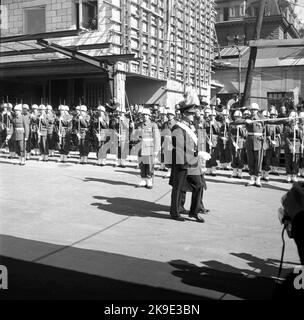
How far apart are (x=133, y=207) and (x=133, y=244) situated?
2248 mm

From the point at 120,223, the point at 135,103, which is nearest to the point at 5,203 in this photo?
the point at 120,223

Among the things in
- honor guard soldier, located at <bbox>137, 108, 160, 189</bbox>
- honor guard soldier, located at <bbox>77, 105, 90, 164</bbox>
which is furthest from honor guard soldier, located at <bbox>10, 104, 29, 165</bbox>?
honor guard soldier, located at <bbox>137, 108, 160, 189</bbox>

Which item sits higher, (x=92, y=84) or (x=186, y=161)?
(x=92, y=84)

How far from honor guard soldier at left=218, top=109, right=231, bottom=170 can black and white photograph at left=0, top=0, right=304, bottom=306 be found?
0.03 metres

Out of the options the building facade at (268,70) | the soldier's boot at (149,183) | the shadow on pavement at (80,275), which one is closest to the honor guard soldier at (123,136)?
the soldier's boot at (149,183)

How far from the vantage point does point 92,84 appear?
61.8 ft

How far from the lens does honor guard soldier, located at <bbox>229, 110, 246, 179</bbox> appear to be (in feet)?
38.1

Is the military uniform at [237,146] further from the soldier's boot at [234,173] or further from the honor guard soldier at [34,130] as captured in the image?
the honor guard soldier at [34,130]

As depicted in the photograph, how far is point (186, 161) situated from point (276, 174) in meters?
5.75

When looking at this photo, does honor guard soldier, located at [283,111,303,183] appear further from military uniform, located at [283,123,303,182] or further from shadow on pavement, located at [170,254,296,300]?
shadow on pavement, located at [170,254,296,300]

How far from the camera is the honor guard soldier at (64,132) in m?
14.4

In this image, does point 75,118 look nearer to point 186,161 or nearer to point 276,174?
point 276,174

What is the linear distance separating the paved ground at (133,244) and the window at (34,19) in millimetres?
6524
